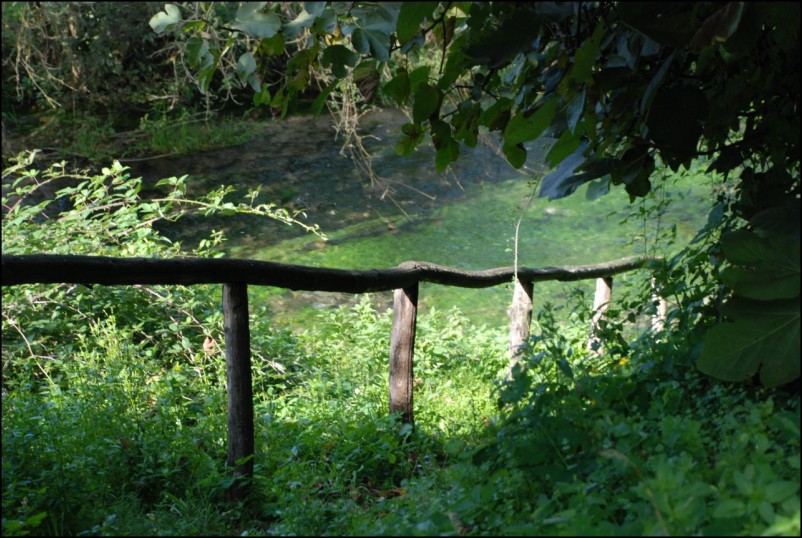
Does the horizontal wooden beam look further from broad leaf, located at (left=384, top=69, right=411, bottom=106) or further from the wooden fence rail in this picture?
broad leaf, located at (left=384, top=69, right=411, bottom=106)

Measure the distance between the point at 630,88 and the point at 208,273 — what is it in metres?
1.81

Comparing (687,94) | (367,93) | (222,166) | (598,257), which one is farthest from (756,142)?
(222,166)

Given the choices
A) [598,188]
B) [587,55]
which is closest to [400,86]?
[587,55]

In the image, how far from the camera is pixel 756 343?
225 cm

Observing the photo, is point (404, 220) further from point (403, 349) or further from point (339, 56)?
point (339, 56)

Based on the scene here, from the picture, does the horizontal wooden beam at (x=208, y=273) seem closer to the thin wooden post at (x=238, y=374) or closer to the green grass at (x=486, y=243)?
the thin wooden post at (x=238, y=374)

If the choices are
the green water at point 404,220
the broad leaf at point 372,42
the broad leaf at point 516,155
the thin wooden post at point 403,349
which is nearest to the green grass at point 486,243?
the green water at point 404,220

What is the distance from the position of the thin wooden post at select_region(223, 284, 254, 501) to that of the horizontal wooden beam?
9cm

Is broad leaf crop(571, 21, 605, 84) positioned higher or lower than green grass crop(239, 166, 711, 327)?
higher

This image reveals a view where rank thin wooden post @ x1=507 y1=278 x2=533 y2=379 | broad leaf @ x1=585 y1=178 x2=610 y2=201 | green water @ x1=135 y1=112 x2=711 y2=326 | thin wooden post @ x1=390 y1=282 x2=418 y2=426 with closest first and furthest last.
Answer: broad leaf @ x1=585 y1=178 x2=610 y2=201 < thin wooden post @ x1=390 y1=282 x2=418 y2=426 < thin wooden post @ x1=507 y1=278 x2=533 y2=379 < green water @ x1=135 y1=112 x2=711 y2=326

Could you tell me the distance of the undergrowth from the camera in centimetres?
219

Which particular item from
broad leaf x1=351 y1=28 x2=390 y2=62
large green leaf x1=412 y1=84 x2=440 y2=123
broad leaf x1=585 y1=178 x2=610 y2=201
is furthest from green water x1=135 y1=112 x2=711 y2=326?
broad leaf x1=351 y1=28 x2=390 y2=62

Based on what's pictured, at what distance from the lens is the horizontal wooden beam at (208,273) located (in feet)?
9.27

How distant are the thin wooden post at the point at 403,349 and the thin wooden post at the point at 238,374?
3.93 ft
